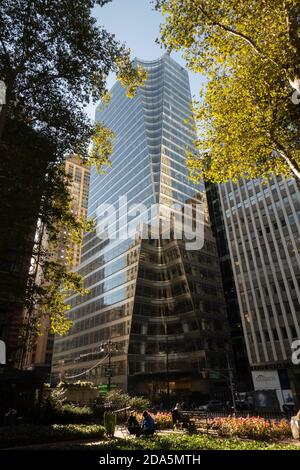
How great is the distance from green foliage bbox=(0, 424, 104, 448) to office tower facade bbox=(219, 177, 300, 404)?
102 feet

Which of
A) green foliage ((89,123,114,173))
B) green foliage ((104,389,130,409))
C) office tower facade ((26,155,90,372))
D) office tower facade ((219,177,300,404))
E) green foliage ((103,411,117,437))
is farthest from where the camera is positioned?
office tower facade ((26,155,90,372))

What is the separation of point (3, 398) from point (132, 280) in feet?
139

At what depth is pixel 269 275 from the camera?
4644cm

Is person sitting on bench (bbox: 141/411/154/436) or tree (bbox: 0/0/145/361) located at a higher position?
tree (bbox: 0/0/145/361)

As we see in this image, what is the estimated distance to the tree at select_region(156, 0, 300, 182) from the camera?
12.2 metres

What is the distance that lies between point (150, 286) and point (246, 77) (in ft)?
162

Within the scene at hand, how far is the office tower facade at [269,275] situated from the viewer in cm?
4122

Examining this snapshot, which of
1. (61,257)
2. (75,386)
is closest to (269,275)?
(75,386)

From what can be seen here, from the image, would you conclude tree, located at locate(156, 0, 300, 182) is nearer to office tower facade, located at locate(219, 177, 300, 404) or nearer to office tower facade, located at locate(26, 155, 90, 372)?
office tower facade, located at locate(219, 177, 300, 404)

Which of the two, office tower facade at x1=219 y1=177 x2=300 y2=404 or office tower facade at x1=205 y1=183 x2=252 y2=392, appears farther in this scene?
office tower facade at x1=205 y1=183 x2=252 y2=392

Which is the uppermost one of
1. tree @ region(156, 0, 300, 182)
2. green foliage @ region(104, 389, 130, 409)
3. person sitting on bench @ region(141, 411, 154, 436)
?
tree @ region(156, 0, 300, 182)

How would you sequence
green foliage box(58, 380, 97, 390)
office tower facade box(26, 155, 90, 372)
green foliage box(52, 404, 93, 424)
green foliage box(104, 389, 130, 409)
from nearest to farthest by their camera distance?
green foliage box(52, 404, 93, 424), green foliage box(58, 380, 97, 390), green foliage box(104, 389, 130, 409), office tower facade box(26, 155, 90, 372)

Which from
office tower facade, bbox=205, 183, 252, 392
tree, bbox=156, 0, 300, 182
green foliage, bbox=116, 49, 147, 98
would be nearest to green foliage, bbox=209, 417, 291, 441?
tree, bbox=156, 0, 300, 182

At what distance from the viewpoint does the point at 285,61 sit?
11914 mm
